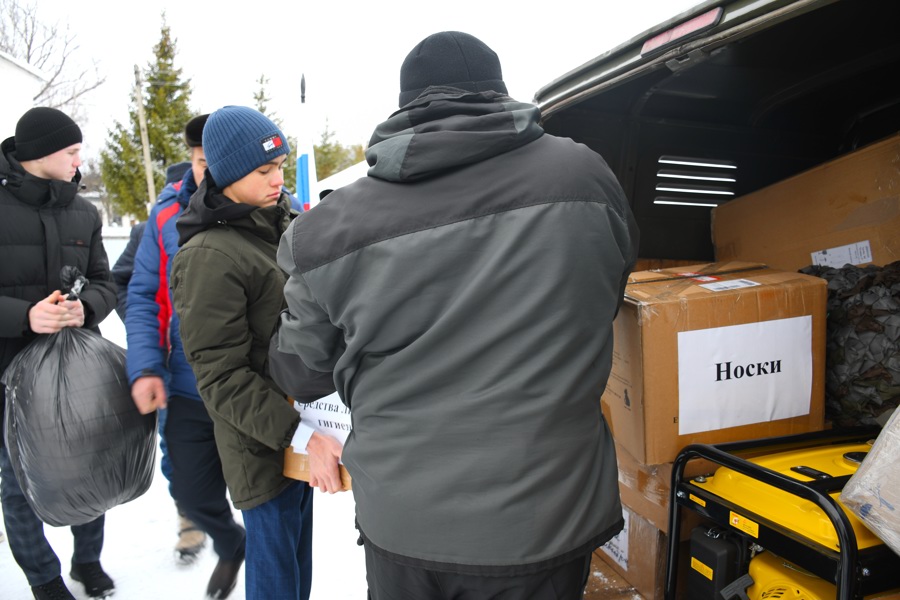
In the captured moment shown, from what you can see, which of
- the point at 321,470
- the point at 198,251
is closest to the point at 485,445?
the point at 321,470

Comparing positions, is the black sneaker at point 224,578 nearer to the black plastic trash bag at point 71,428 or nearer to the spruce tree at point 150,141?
the black plastic trash bag at point 71,428

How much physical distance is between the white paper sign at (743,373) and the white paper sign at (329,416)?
103 cm

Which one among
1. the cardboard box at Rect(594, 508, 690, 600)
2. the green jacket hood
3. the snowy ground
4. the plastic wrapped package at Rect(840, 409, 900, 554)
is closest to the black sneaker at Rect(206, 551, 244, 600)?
the snowy ground

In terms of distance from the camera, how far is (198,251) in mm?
1857

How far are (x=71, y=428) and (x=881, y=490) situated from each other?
2.54 metres

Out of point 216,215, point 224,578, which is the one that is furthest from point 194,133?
point 224,578

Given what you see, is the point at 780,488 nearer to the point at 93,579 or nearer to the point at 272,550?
the point at 272,550

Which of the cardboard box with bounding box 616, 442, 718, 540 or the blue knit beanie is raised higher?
the blue knit beanie

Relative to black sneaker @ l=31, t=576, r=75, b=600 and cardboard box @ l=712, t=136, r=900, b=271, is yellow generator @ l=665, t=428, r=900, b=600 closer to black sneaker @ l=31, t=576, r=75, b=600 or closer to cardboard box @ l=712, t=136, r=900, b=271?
cardboard box @ l=712, t=136, r=900, b=271

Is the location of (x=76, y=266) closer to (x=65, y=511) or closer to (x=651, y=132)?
(x=65, y=511)

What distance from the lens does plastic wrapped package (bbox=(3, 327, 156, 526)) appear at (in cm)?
232

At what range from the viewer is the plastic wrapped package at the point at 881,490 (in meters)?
1.33

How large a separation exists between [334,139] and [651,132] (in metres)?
28.2

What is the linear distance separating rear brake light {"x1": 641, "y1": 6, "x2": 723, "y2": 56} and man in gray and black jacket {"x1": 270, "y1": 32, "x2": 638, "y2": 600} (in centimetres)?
60
